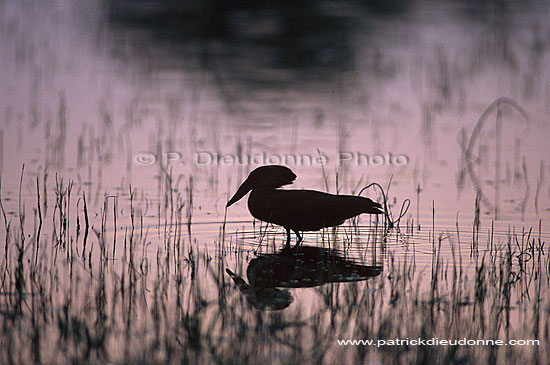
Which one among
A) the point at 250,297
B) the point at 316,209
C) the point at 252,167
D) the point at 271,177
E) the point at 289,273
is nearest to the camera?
Result: the point at 250,297

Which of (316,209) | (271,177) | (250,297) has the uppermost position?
(271,177)

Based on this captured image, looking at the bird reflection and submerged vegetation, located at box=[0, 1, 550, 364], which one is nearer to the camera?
submerged vegetation, located at box=[0, 1, 550, 364]

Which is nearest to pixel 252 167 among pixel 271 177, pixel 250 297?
pixel 271 177

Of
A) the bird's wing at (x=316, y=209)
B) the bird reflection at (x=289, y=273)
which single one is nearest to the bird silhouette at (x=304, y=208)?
the bird's wing at (x=316, y=209)

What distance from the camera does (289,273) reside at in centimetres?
565

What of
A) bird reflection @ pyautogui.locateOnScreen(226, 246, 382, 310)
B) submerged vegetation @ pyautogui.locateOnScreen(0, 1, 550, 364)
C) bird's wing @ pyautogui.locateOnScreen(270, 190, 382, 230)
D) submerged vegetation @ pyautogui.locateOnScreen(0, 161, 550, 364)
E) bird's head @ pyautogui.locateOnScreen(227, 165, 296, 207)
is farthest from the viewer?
bird's head @ pyautogui.locateOnScreen(227, 165, 296, 207)

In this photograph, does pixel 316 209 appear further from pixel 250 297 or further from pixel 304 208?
pixel 250 297

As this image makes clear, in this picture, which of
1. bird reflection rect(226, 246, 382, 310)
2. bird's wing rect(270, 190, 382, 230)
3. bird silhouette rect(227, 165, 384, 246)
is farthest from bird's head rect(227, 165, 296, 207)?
bird reflection rect(226, 246, 382, 310)

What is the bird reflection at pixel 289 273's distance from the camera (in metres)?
4.99

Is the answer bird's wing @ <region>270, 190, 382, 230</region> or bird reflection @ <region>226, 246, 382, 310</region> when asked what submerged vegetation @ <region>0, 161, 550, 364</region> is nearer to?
bird reflection @ <region>226, 246, 382, 310</region>

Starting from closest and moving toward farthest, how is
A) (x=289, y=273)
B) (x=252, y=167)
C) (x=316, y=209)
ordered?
1. (x=289, y=273)
2. (x=316, y=209)
3. (x=252, y=167)

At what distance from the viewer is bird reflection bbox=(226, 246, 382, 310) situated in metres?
4.99

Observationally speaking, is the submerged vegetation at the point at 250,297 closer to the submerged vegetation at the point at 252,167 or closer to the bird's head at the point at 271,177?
the submerged vegetation at the point at 252,167

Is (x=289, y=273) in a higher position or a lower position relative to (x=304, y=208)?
lower
